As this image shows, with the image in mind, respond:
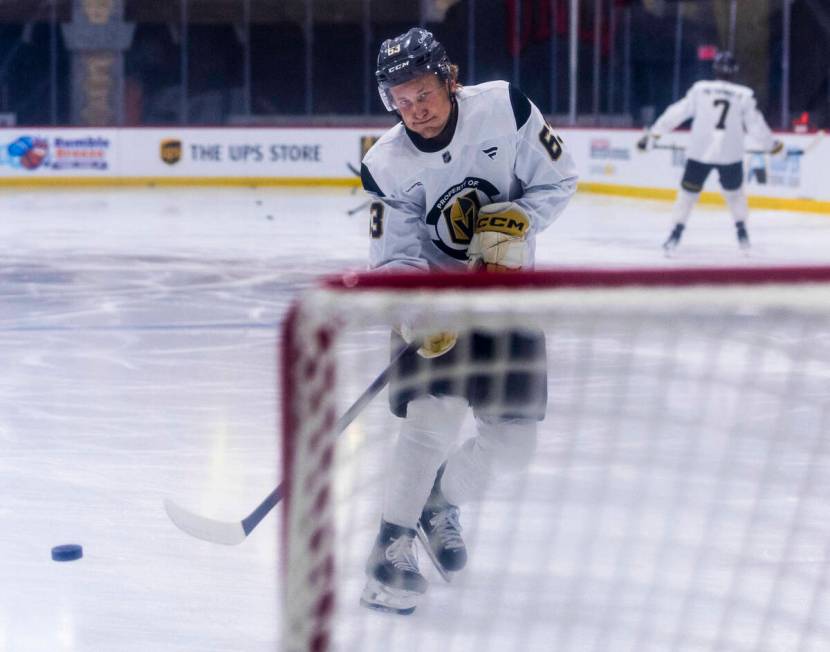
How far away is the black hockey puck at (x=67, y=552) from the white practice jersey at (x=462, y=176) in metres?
0.88

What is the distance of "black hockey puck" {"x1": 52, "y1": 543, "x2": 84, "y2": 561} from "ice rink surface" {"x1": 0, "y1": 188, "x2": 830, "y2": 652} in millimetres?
26

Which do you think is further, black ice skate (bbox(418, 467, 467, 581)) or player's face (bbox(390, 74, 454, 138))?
black ice skate (bbox(418, 467, 467, 581))

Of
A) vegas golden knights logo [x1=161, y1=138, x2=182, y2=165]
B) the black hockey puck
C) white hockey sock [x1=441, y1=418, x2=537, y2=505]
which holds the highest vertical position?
vegas golden knights logo [x1=161, y1=138, x2=182, y2=165]

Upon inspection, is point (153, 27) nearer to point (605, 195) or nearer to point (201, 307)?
point (605, 195)

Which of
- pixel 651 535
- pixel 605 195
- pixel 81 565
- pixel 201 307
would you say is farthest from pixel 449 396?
pixel 605 195

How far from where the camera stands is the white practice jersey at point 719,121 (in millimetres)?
8727

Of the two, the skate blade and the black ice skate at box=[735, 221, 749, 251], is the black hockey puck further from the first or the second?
the black ice skate at box=[735, 221, 749, 251]

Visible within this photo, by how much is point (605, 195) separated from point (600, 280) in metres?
12.3

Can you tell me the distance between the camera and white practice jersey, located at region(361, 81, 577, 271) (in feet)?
8.39

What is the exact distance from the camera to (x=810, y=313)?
1.40 meters

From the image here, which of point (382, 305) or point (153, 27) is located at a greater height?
point (153, 27)

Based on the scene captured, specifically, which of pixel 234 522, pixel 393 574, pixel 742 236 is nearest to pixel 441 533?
pixel 393 574

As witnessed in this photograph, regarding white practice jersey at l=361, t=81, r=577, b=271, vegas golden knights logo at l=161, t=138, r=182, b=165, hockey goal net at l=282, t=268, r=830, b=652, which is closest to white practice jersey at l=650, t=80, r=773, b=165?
hockey goal net at l=282, t=268, r=830, b=652

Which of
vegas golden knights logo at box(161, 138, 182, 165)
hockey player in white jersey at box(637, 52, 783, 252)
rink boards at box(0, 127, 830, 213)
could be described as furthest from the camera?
vegas golden knights logo at box(161, 138, 182, 165)
